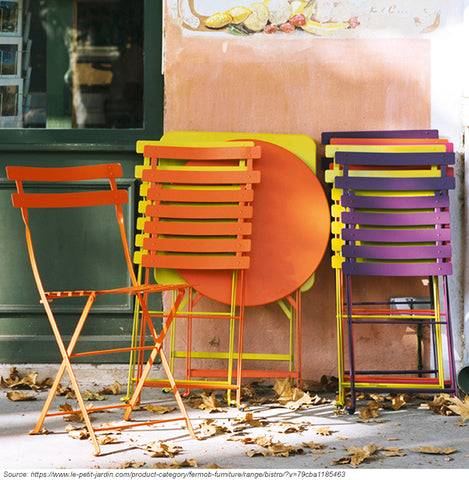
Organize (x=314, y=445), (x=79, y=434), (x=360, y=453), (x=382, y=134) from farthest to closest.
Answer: (x=382, y=134), (x=79, y=434), (x=314, y=445), (x=360, y=453)

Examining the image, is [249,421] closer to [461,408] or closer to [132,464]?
[132,464]

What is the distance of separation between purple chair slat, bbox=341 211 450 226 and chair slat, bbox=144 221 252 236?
669 mm

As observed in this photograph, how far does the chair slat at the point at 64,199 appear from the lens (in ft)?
10.9

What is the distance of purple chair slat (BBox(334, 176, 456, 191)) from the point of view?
158 inches

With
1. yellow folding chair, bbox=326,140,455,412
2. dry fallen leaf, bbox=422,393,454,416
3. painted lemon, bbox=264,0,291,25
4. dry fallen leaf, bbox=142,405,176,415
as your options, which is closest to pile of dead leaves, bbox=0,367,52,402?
dry fallen leaf, bbox=142,405,176,415

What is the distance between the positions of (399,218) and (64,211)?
217 centimetres

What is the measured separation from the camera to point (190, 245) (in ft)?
13.2

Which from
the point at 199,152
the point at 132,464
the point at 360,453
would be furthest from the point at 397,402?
the point at 199,152

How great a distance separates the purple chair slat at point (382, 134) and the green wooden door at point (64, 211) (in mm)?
1106

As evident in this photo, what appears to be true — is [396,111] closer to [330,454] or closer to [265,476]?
[330,454]

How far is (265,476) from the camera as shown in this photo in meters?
2.66

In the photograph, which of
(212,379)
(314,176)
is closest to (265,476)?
(212,379)

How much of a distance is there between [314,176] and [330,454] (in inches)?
71.0

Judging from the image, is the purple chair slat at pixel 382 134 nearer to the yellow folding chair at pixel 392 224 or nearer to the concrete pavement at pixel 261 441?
the yellow folding chair at pixel 392 224
